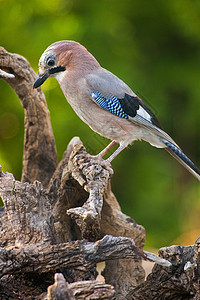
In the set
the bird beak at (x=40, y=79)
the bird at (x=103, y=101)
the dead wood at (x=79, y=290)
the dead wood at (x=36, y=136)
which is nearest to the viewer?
the dead wood at (x=79, y=290)

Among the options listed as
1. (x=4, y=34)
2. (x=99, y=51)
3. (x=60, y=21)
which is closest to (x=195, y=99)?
(x=99, y=51)

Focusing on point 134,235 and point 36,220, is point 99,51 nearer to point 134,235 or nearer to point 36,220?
point 134,235

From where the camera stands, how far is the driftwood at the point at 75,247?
1.46 metres

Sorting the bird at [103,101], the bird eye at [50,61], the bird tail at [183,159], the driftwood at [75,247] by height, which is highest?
the bird eye at [50,61]

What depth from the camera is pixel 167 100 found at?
4152 mm

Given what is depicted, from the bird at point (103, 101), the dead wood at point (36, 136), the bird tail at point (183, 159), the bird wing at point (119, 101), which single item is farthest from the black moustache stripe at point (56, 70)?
the bird tail at point (183, 159)

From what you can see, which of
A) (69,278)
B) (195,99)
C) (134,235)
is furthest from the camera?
(195,99)

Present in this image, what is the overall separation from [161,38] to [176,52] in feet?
0.61

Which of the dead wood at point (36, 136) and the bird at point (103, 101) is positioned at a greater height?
the bird at point (103, 101)

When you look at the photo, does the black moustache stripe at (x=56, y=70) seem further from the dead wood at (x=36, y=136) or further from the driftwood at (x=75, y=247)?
the dead wood at (x=36, y=136)

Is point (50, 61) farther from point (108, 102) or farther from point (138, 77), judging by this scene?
point (138, 77)

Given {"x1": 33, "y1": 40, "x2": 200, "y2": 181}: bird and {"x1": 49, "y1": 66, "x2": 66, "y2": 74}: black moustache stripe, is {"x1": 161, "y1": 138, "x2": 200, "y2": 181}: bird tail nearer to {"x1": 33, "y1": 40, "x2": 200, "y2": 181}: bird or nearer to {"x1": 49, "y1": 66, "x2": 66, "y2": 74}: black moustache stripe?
{"x1": 33, "y1": 40, "x2": 200, "y2": 181}: bird

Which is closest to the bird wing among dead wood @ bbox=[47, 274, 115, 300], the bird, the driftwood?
the bird

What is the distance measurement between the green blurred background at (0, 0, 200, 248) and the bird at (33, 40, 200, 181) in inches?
48.5
